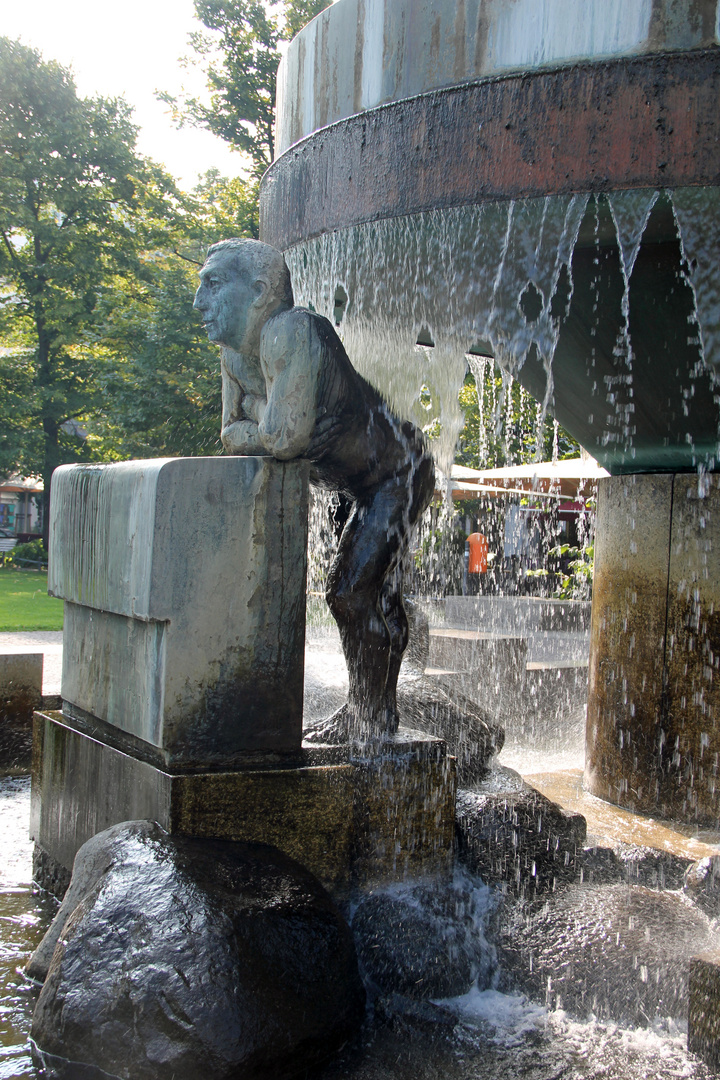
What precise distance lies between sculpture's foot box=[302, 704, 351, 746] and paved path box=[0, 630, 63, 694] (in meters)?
4.53

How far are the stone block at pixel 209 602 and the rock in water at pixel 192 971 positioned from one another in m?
0.42

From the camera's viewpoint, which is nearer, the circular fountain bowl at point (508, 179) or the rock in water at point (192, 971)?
the rock in water at point (192, 971)

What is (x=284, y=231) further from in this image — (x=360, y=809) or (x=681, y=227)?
(x=360, y=809)

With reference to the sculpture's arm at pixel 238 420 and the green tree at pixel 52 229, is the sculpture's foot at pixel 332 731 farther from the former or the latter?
the green tree at pixel 52 229

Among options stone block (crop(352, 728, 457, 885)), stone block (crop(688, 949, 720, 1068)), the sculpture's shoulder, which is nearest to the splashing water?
the sculpture's shoulder

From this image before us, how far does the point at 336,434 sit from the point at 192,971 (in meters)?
1.89

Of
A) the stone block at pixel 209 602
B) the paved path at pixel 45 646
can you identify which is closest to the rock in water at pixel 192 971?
the stone block at pixel 209 602

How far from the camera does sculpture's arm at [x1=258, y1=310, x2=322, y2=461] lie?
325 centimetres

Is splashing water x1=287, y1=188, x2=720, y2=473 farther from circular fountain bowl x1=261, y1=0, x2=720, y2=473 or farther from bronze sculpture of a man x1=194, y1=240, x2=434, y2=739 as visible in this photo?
bronze sculpture of a man x1=194, y1=240, x2=434, y2=739

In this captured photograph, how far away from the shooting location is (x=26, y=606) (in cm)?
1521

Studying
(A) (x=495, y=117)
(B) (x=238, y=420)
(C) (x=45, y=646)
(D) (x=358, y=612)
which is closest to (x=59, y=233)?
(C) (x=45, y=646)

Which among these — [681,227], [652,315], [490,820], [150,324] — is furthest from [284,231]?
[150,324]

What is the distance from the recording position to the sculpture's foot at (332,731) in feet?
11.8

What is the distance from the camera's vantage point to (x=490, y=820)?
150 inches
